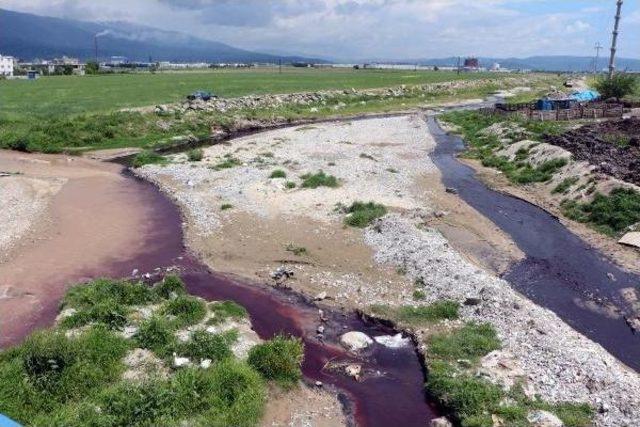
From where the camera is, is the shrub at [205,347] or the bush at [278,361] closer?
the bush at [278,361]

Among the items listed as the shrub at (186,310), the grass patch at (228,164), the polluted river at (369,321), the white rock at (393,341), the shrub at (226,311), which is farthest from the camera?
the grass patch at (228,164)

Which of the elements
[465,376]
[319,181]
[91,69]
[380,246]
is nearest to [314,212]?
[319,181]

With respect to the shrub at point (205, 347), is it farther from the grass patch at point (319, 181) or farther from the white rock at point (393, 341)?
the grass patch at point (319, 181)

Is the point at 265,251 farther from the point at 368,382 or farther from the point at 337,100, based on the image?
the point at 337,100

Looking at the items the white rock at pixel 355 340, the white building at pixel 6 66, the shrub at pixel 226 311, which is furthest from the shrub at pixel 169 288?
the white building at pixel 6 66

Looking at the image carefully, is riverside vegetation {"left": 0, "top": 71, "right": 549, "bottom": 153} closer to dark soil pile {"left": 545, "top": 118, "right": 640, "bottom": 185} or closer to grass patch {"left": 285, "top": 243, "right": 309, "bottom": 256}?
grass patch {"left": 285, "top": 243, "right": 309, "bottom": 256}
